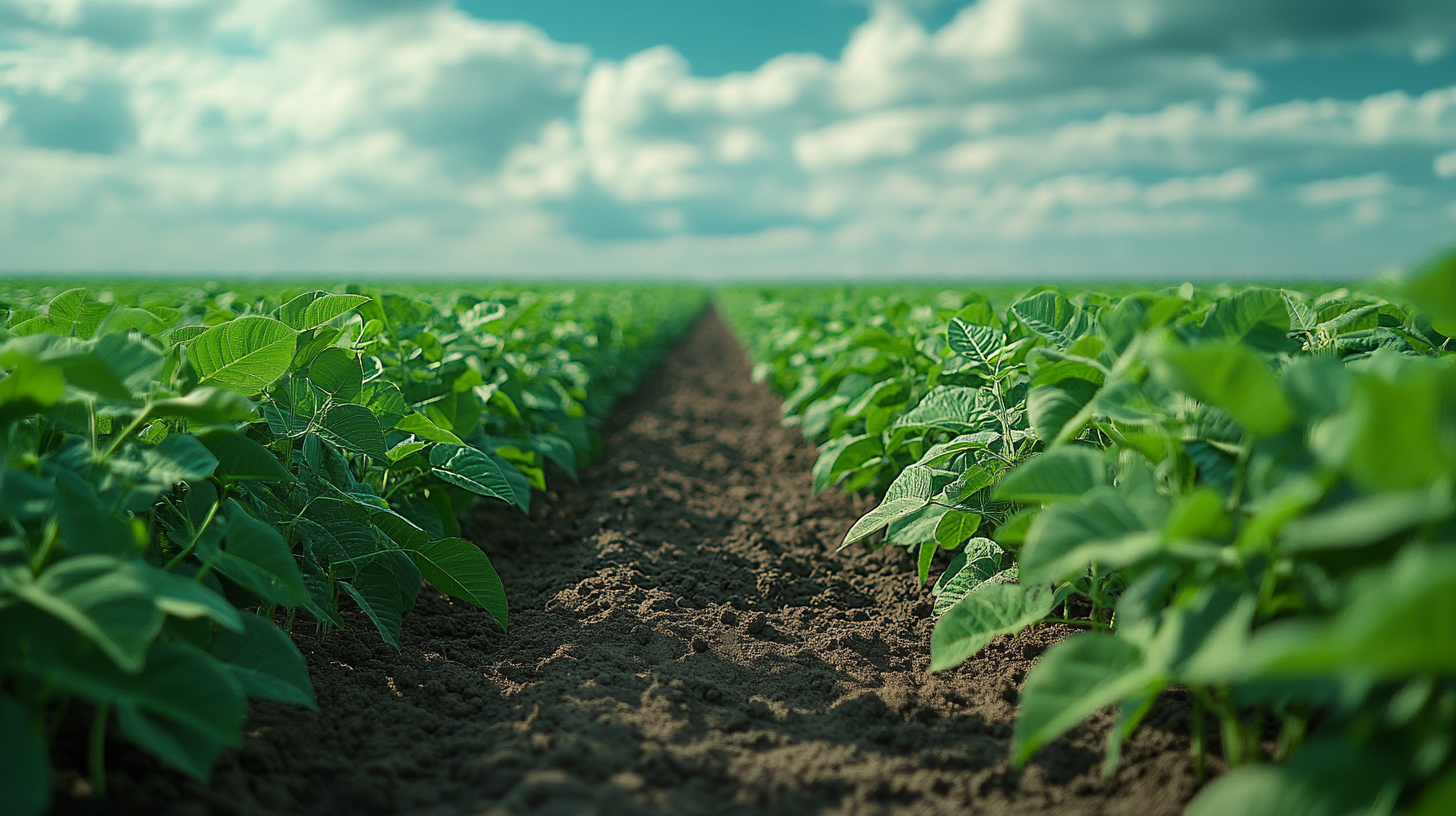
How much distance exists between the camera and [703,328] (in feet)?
82.7

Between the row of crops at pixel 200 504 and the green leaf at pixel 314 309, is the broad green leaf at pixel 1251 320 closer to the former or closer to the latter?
the row of crops at pixel 200 504

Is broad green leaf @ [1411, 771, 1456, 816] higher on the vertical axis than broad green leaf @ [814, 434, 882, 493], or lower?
lower

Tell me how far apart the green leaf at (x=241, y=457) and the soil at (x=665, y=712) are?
65 centimetres

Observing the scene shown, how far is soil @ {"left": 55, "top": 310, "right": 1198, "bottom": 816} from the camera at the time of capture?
180cm

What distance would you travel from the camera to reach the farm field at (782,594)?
120cm

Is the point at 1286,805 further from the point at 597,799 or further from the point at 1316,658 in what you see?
the point at 597,799

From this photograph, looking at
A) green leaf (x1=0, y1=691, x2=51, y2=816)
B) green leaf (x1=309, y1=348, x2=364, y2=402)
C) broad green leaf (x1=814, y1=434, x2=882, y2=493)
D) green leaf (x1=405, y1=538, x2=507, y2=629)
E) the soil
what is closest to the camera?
green leaf (x1=0, y1=691, x2=51, y2=816)

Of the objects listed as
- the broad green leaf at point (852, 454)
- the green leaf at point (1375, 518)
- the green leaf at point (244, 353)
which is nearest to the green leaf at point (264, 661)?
the green leaf at point (244, 353)

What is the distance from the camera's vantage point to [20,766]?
127 cm

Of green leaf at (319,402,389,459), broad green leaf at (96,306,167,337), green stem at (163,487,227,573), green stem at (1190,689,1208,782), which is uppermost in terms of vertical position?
broad green leaf at (96,306,167,337)

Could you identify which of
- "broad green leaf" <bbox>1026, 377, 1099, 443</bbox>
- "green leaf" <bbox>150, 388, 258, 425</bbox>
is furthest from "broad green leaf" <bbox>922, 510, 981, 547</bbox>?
"green leaf" <bbox>150, 388, 258, 425</bbox>

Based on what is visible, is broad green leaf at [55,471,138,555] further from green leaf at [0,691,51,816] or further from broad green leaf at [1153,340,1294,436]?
broad green leaf at [1153,340,1294,436]

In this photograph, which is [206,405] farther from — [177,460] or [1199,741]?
[1199,741]

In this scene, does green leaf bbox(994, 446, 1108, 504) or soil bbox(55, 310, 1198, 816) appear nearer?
green leaf bbox(994, 446, 1108, 504)
